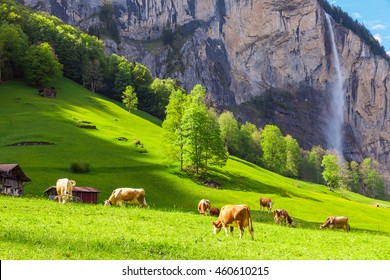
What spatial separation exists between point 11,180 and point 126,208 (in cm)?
1820

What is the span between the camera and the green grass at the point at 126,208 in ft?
53.0

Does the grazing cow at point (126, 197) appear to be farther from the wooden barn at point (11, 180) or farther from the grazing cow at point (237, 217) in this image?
the grazing cow at point (237, 217)

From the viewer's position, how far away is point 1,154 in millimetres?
62719

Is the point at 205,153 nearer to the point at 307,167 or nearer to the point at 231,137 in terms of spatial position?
the point at 231,137

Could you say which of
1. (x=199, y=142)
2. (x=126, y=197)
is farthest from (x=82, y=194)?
(x=199, y=142)

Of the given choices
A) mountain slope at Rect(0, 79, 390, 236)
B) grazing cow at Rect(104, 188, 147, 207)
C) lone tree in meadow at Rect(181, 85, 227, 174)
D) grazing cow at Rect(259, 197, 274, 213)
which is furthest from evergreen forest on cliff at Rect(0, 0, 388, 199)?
grazing cow at Rect(104, 188, 147, 207)

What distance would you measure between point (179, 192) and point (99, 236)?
40.7 meters

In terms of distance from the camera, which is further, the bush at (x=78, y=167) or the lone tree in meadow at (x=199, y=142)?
the lone tree in meadow at (x=199, y=142)

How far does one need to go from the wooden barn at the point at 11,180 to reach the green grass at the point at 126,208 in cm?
180

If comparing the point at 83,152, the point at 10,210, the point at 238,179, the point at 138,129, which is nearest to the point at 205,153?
the point at 238,179

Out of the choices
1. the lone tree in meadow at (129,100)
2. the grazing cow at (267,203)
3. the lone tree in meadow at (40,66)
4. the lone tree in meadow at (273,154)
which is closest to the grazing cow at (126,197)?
the grazing cow at (267,203)

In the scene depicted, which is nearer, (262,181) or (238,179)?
(238,179)

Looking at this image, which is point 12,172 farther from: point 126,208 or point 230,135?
point 230,135

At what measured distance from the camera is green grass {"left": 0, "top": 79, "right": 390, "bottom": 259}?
636 inches
